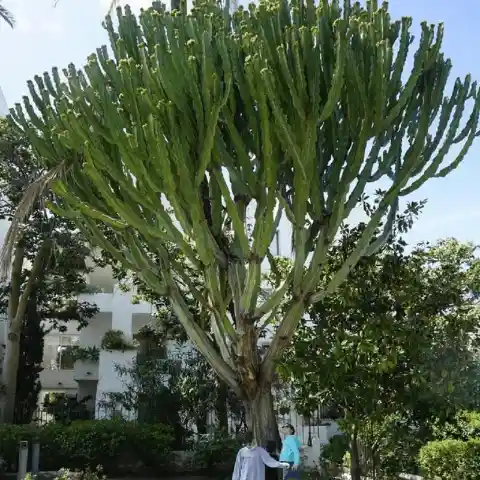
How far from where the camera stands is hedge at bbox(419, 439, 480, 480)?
764cm

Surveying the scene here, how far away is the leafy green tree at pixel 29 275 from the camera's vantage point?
1348cm

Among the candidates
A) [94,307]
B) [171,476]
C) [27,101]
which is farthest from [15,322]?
[27,101]

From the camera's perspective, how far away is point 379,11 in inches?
289

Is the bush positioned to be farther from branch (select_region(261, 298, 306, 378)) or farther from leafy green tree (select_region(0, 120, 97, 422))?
Answer: leafy green tree (select_region(0, 120, 97, 422))

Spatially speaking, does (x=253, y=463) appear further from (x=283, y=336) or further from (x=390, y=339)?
(x=390, y=339)

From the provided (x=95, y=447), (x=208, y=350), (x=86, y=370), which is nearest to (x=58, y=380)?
(x=86, y=370)

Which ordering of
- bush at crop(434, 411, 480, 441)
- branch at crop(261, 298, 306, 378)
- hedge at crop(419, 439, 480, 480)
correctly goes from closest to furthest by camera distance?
hedge at crop(419, 439, 480, 480) < branch at crop(261, 298, 306, 378) < bush at crop(434, 411, 480, 441)

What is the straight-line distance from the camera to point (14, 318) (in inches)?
587

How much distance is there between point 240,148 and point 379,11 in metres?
2.33

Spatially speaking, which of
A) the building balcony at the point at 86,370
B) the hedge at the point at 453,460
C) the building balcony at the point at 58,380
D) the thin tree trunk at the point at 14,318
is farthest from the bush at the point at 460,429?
the building balcony at the point at 58,380

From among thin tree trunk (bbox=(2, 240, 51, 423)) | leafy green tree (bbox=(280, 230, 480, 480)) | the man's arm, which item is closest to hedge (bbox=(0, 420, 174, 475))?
thin tree trunk (bbox=(2, 240, 51, 423))

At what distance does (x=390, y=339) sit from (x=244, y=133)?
10.6 feet

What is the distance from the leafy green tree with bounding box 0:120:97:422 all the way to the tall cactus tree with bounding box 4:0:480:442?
4.51 meters

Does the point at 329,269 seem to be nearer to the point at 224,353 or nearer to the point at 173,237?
the point at 224,353
